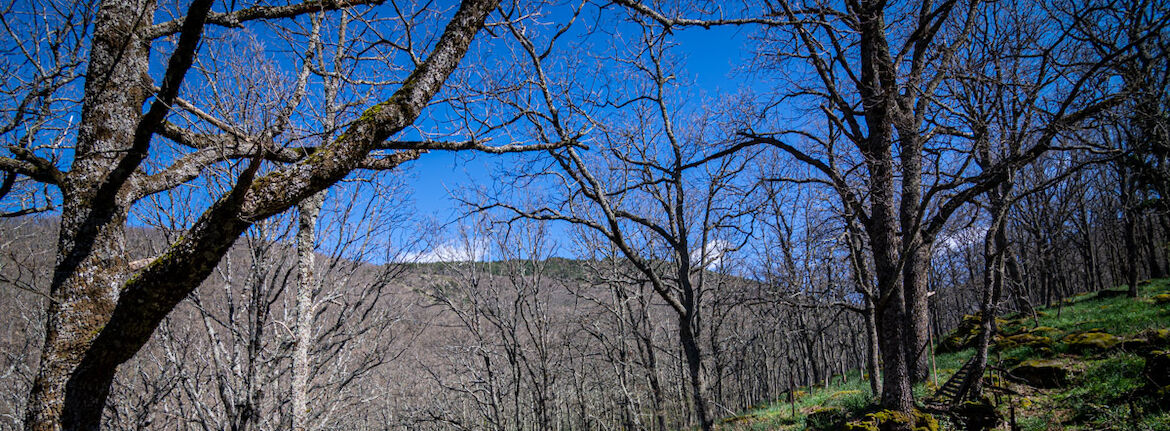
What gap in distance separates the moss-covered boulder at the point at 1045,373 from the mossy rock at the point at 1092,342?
4.59ft

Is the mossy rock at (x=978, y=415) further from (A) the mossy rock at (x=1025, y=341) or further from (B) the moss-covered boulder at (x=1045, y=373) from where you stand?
(A) the mossy rock at (x=1025, y=341)

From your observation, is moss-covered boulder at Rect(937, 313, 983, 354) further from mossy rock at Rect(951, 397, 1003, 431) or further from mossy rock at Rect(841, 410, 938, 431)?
mossy rock at Rect(841, 410, 938, 431)

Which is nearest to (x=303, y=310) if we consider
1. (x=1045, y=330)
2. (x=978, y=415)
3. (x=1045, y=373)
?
(x=978, y=415)

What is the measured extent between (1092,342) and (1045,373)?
2.12m

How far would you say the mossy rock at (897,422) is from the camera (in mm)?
5828

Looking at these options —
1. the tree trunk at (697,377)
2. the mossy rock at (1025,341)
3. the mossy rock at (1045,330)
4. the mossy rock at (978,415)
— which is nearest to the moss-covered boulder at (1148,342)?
the mossy rock at (1025,341)

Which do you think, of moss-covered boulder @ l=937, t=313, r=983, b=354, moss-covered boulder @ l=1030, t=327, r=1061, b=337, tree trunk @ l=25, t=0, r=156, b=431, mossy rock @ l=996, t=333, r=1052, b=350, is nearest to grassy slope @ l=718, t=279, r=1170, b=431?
moss-covered boulder @ l=1030, t=327, r=1061, b=337

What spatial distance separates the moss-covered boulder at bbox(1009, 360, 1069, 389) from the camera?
8047 millimetres

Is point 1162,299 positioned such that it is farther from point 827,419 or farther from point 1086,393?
point 827,419

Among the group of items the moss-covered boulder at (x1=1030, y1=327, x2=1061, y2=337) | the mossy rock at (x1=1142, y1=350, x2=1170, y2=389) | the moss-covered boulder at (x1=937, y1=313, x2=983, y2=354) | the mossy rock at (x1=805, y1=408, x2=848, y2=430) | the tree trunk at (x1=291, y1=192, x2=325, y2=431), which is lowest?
the mossy rock at (x1=805, y1=408, x2=848, y2=430)

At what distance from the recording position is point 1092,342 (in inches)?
365

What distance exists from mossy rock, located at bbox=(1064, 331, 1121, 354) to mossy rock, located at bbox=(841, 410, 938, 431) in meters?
6.00

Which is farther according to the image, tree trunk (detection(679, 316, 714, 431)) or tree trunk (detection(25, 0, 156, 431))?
tree trunk (detection(679, 316, 714, 431))

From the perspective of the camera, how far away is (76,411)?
2.24 metres
